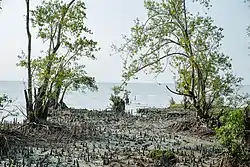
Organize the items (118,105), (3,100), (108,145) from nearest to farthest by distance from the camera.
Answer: (108,145) → (3,100) → (118,105)

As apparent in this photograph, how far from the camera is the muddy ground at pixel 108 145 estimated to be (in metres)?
9.74

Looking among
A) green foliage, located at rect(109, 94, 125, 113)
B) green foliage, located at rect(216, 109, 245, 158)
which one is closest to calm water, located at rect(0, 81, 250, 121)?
green foliage, located at rect(109, 94, 125, 113)

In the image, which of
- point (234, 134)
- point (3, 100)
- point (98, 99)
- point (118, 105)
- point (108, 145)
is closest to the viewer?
point (234, 134)

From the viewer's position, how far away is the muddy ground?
32.0ft

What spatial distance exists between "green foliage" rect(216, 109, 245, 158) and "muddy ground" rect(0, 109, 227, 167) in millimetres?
911

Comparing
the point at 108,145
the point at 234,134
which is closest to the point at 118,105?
the point at 108,145

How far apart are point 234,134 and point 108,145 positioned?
176 inches

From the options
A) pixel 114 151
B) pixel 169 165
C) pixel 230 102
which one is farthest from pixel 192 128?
pixel 169 165

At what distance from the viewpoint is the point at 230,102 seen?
16312mm

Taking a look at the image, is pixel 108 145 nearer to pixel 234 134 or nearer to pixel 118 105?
pixel 234 134

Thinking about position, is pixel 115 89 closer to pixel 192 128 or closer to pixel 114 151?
pixel 192 128

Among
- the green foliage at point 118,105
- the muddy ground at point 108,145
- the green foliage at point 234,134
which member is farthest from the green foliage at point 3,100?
the green foliage at point 118,105

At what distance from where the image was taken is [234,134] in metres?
8.66

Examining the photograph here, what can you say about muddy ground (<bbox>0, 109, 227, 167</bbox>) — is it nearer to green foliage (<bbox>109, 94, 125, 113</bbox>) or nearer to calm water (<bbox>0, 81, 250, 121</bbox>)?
calm water (<bbox>0, 81, 250, 121</bbox>)
